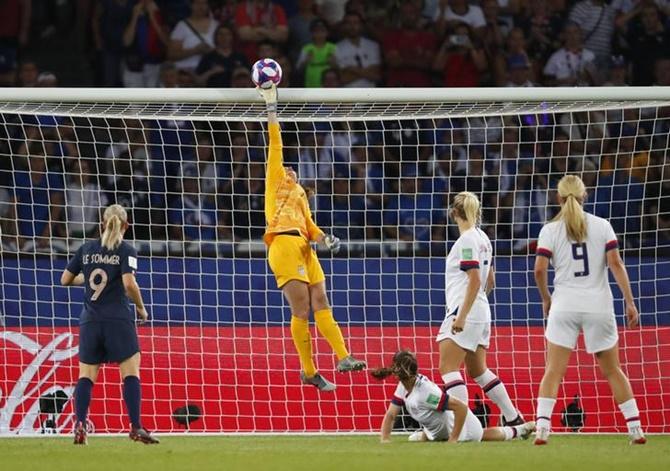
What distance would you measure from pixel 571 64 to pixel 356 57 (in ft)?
9.42

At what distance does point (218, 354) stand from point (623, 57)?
7.97m

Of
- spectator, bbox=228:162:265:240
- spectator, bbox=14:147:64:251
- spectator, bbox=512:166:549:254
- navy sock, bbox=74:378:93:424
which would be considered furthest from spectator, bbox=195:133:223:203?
navy sock, bbox=74:378:93:424

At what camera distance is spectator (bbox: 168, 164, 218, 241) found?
14586 millimetres

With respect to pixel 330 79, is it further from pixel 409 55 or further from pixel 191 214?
pixel 191 214

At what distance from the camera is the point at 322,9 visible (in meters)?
19.2

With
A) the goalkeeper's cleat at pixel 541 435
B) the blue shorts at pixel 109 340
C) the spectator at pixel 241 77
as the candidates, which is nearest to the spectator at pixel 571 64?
the spectator at pixel 241 77

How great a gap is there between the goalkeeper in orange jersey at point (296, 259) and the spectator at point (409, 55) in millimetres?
6622

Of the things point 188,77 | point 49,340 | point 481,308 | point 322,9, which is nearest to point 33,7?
point 188,77

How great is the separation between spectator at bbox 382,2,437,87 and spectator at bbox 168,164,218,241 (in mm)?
4211

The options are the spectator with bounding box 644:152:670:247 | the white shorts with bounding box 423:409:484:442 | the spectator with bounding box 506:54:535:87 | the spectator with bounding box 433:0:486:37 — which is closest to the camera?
the white shorts with bounding box 423:409:484:442

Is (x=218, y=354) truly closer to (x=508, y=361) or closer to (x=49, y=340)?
(x=49, y=340)

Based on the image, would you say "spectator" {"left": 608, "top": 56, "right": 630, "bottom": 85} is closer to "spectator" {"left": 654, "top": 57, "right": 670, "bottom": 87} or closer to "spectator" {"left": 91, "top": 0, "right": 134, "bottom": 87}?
"spectator" {"left": 654, "top": 57, "right": 670, "bottom": 87}

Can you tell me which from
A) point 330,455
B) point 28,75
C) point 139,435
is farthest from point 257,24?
point 330,455

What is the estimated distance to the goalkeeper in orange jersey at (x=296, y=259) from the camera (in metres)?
12.0
